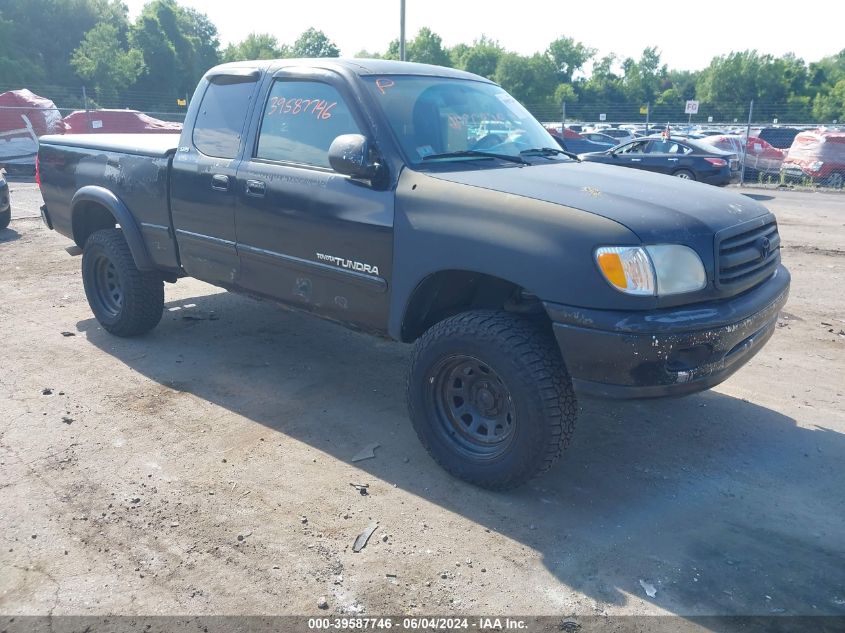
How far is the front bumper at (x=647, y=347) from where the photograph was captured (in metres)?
3.06

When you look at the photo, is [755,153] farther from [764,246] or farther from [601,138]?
[764,246]

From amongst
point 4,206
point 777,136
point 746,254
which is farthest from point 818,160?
point 4,206

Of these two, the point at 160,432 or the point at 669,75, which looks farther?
the point at 669,75

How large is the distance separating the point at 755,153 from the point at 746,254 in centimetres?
1916

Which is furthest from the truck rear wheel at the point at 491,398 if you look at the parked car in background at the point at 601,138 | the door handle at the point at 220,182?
the parked car in background at the point at 601,138

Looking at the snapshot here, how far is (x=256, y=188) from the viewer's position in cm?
439

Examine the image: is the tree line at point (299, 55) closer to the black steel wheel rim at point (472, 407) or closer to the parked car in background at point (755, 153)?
the parked car in background at point (755, 153)

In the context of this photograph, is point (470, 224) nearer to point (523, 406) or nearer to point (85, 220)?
point (523, 406)

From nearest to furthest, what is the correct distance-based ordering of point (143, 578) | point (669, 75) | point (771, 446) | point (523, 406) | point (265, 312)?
point (143, 578), point (523, 406), point (771, 446), point (265, 312), point (669, 75)

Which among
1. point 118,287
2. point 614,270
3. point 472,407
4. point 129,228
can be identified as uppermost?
point 614,270

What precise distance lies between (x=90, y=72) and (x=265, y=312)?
46911mm

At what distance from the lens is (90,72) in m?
46.1

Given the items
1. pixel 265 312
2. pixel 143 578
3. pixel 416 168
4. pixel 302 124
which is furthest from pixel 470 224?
pixel 265 312

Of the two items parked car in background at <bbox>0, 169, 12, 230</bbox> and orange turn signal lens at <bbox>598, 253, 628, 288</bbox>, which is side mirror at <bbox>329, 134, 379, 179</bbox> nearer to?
orange turn signal lens at <bbox>598, 253, 628, 288</bbox>
